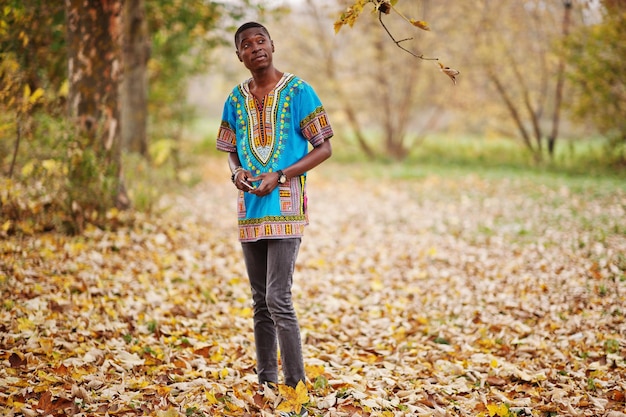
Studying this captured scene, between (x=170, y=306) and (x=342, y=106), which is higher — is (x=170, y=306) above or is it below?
below

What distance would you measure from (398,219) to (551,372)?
649cm

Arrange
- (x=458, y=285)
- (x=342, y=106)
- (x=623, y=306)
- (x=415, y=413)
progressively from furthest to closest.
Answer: (x=342, y=106) → (x=458, y=285) → (x=623, y=306) → (x=415, y=413)

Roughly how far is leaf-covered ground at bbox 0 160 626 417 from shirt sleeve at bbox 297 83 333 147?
1.48m

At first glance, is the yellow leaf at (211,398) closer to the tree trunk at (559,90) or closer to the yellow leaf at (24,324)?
the yellow leaf at (24,324)

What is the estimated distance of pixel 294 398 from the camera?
132 inches

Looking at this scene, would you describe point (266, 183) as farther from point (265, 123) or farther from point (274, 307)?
point (274, 307)

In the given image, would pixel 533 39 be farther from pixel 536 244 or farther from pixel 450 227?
pixel 536 244

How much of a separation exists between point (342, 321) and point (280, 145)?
8.51 ft

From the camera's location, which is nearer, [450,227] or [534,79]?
[450,227]

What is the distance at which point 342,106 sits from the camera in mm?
20547

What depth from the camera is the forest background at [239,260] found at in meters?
3.71

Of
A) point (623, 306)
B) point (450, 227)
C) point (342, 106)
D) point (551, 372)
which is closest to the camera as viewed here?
point (551, 372)

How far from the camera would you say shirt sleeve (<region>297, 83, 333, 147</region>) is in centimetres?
328

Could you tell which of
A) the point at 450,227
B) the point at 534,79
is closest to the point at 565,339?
the point at 450,227
